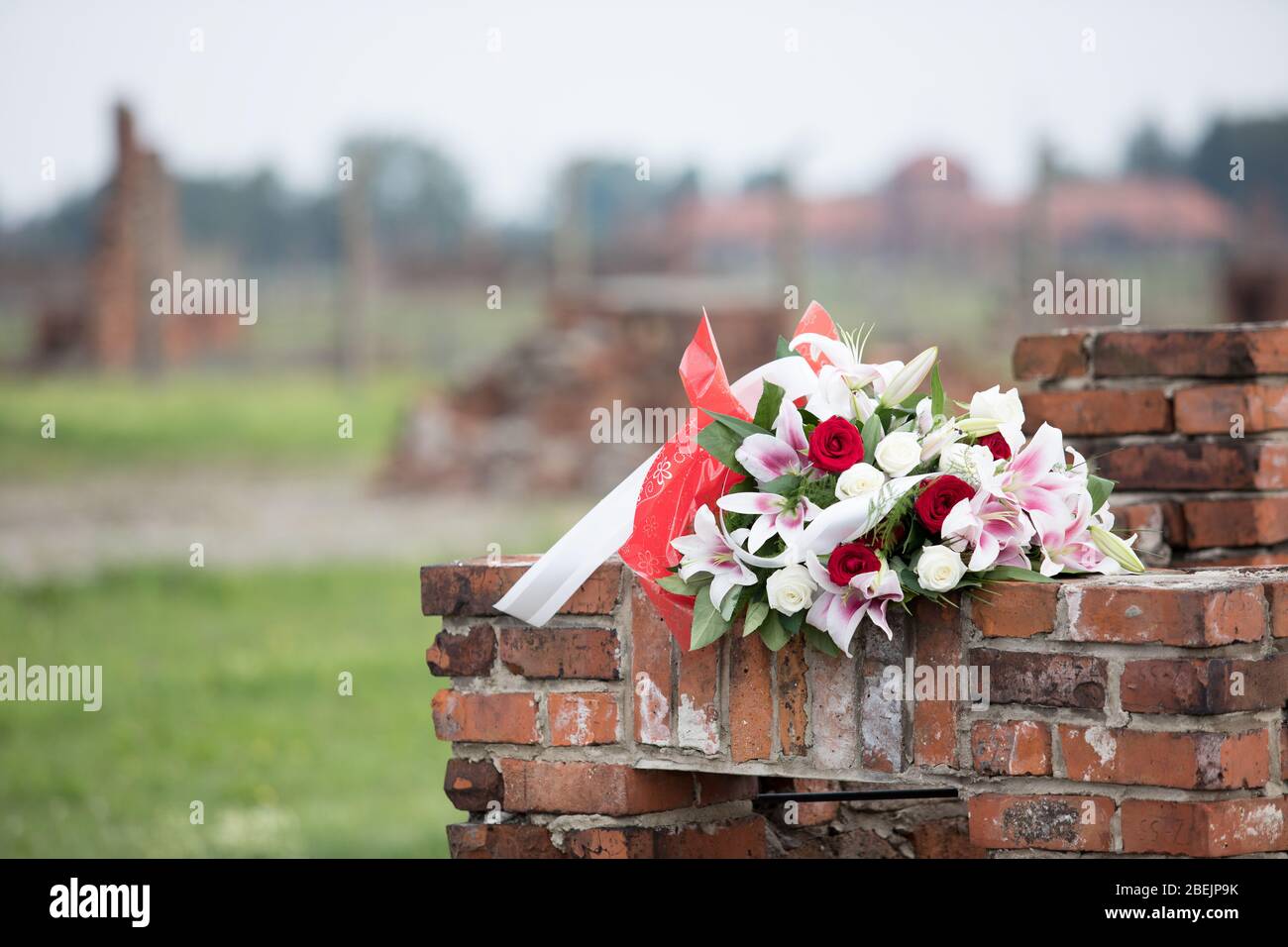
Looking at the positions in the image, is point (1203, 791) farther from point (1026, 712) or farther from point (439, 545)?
point (439, 545)

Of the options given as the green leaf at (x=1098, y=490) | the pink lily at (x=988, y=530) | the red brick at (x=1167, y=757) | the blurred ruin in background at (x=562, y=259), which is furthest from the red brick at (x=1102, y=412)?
the blurred ruin in background at (x=562, y=259)

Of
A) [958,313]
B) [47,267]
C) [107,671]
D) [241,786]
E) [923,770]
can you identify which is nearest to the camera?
[923,770]

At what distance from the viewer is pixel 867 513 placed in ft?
6.20

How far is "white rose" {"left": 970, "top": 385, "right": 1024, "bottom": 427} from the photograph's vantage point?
200 centimetres

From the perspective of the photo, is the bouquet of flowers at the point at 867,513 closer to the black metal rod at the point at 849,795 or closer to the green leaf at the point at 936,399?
the green leaf at the point at 936,399

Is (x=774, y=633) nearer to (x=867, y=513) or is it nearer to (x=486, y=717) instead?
(x=867, y=513)

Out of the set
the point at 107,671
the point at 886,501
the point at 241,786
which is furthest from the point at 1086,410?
the point at 107,671

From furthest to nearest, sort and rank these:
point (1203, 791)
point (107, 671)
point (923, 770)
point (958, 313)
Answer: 1. point (958, 313)
2. point (107, 671)
3. point (923, 770)
4. point (1203, 791)

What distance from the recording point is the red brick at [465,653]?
2.20 metres

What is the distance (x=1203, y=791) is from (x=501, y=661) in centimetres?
96

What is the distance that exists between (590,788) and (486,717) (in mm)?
184

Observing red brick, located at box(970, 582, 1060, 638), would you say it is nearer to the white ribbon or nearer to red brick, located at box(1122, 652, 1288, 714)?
red brick, located at box(1122, 652, 1288, 714)
